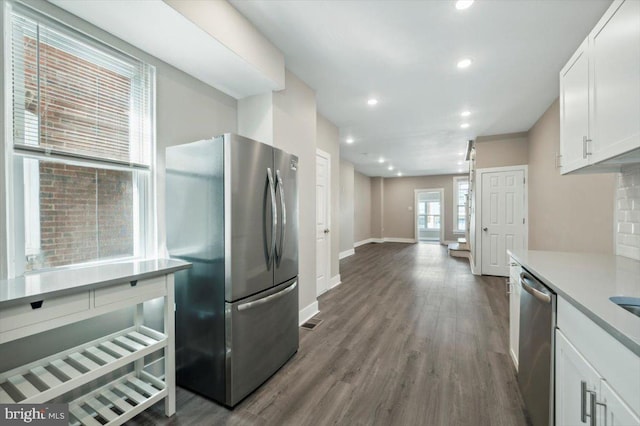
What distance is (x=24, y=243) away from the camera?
4.84 ft

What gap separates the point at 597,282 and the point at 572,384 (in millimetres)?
514

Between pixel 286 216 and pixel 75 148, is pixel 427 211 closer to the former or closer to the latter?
pixel 286 216

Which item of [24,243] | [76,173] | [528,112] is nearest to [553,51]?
[528,112]

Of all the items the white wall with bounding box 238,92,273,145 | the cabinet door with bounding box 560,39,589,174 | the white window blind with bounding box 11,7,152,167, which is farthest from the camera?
the white wall with bounding box 238,92,273,145

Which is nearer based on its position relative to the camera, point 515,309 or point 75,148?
point 75,148

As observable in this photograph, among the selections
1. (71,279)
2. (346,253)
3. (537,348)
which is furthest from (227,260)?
(346,253)

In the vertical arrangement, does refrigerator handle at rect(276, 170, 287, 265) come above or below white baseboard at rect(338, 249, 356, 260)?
above

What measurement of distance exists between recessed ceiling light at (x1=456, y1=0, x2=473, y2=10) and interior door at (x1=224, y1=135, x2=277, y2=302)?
1.71 m

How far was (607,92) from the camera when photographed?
1.40m

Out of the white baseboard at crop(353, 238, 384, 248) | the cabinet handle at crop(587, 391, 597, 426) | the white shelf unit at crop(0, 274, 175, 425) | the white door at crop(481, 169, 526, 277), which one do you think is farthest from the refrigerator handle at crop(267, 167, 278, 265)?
the white baseboard at crop(353, 238, 384, 248)

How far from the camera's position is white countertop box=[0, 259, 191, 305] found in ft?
3.74

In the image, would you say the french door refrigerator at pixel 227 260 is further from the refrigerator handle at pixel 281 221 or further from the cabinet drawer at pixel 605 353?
the cabinet drawer at pixel 605 353

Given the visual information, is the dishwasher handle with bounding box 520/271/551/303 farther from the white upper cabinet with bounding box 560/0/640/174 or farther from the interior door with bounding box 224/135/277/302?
the interior door with bounding box 224/135/277/302

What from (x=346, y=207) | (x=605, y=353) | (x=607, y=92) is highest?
(x=607, y=92)
